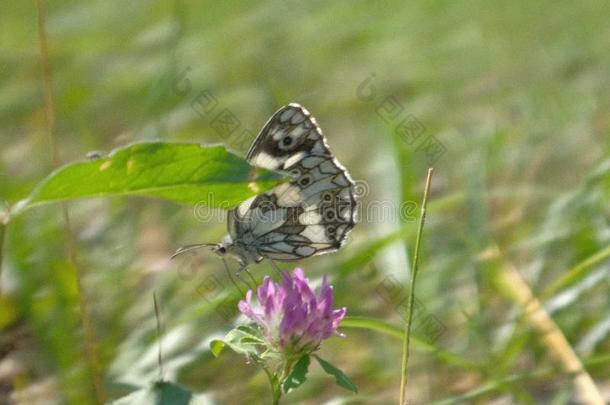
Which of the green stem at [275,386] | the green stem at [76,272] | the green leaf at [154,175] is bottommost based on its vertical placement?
the green stem at [275,386]

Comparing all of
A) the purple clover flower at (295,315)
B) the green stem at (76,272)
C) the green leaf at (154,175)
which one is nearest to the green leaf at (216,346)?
the purple clover flower at (295,315)

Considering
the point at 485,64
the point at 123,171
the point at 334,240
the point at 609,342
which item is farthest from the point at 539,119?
the point at 123,171

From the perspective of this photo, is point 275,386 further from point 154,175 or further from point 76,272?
point 76,272

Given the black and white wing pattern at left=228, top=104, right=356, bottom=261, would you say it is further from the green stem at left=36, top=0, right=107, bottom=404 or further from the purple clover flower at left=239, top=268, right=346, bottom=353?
the purple clover flower at left=239, top=268, right=346, bottom=353

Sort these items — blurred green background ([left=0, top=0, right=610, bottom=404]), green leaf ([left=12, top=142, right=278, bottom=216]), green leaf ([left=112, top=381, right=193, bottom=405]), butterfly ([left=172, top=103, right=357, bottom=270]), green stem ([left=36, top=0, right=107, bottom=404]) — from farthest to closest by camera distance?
1. blurred green background ([left=0, top=0, right=610, bottom=404])
2. butterfly ([left=172, top=103, right=357, bottom=270])
3. green stem ([left=36, top=0, right=107, bottom=404])
4. green leaf ([left=112, top=381, right=193, bottom=405])
5. green leaf ([left=12, top=142, right=278, bottom=216])

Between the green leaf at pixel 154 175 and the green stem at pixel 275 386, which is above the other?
the green leaf at pixel 154 175

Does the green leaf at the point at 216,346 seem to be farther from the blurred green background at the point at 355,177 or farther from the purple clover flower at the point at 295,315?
the blurred green background at the point at 355,177

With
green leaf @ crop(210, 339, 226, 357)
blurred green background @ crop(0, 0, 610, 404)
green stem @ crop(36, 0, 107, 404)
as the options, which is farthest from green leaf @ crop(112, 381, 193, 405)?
blurred green background @ crop(0, 0, 610, 404)
